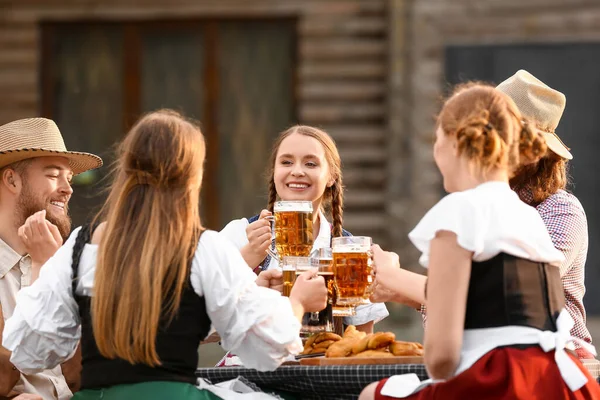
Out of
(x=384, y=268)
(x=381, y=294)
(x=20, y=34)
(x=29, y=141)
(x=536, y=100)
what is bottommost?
(x=381, y=294)

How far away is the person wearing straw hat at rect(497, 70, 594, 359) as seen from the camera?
13.6ft

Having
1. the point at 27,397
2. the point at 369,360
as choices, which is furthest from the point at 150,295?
the point at 27,397

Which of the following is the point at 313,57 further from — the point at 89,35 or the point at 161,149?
the point at 161,149

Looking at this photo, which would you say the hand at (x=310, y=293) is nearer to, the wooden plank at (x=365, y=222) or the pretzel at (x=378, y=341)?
the pretzel at (x=378, y=341)

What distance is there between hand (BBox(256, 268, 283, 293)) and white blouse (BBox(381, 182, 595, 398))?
Result: 2.91ft

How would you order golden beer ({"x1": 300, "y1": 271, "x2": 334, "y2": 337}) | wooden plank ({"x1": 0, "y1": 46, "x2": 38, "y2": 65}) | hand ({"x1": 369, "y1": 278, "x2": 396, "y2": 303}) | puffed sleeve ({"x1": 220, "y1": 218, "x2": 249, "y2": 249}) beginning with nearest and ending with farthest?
hand ({"x1": 369, "y1": 278, "x2": 396, "y2": 303}), golden beer ({"x1": 300, "y1": 271, "x2": 334, "y2": 337}), puffed sleeve ({"x1": 220, "y1": 218, "x2": 249, "y2": 249}), wooden plank ({"x1": 0, "y1": 46, "x2": 38, "y2": 65})

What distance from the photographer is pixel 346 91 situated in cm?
998

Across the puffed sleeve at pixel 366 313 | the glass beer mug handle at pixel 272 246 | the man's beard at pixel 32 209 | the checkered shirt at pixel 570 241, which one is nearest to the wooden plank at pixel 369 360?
the glass beer mug handle at pixel 272 246

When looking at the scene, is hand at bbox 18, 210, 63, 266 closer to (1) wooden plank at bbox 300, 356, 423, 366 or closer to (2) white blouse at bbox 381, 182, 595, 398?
(1) wooden plank at bbox 300, 356, 423, 366

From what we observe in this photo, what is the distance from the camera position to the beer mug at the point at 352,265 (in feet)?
12.1

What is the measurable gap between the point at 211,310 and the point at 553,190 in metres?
1.66

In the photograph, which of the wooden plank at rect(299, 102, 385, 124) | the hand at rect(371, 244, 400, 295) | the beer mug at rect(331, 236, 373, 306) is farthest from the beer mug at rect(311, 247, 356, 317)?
the wooden plank at rect(299, 102, 385, 124)

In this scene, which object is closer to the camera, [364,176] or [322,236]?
[322,236]

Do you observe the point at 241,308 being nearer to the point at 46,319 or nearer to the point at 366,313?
the point at 46,319
